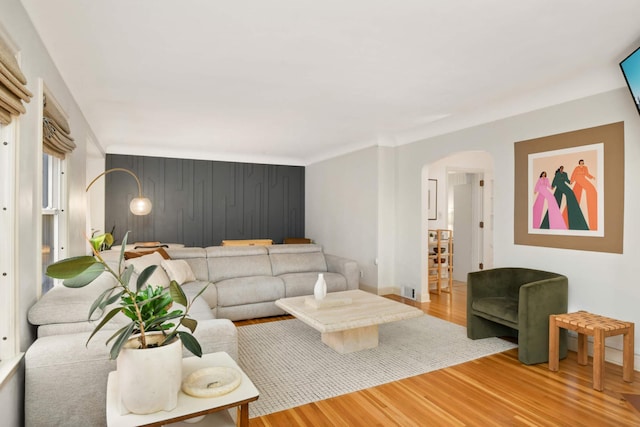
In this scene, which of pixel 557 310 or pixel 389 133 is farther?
pixel 389 133

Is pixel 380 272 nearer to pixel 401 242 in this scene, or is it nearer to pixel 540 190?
pixel 401 242

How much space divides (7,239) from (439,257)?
5.31m

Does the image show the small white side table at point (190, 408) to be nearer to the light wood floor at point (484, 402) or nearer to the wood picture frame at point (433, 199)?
the light wood floor at point (484, 402)

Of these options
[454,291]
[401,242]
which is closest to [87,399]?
[401,242]

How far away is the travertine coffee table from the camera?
10.2 feet

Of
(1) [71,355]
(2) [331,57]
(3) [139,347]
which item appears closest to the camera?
(3) [139,347]

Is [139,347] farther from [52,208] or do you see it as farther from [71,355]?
[52,208]

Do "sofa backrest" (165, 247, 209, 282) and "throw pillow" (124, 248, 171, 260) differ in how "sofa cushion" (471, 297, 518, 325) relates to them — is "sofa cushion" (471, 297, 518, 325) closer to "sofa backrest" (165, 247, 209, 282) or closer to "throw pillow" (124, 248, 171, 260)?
"sofa backrest" (165, 247, 209, 282)

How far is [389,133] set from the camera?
17.8 ft

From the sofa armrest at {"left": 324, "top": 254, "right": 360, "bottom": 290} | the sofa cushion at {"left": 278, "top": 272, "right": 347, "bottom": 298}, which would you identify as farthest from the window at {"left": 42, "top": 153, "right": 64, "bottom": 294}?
the sofa armrest at {"left": 324, "top": 254, "right": 360, "bottom": 290}

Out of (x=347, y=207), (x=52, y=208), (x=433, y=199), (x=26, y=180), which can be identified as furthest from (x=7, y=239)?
(x=433, y=199)

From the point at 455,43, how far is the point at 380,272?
12.2 feet

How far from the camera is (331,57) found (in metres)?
2.79

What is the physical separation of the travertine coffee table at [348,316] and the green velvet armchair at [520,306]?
0.72m
